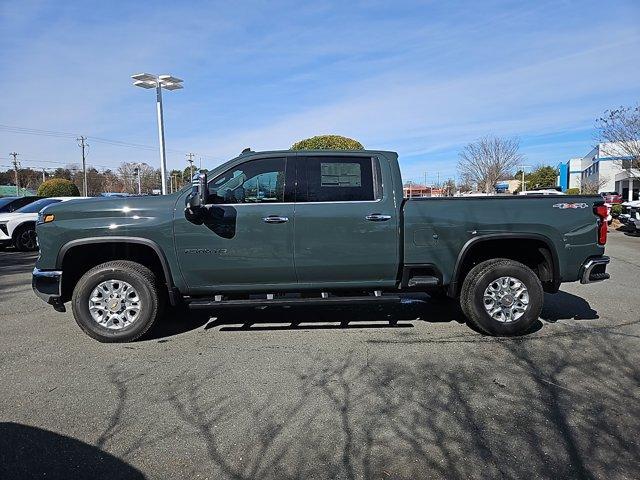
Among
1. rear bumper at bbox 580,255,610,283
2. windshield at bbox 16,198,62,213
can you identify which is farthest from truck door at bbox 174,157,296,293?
windshield at bbox 16,198,62,213

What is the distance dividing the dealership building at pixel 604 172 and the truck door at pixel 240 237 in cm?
2421

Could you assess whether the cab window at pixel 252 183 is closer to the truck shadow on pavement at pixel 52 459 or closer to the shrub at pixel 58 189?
the truck shadow on pavement at pixel 52 459

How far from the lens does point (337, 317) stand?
18.6ft

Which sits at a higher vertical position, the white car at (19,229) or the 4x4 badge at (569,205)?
the 4x4 badge at (569,205)

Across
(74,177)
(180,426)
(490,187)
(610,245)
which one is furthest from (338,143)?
(74,177)

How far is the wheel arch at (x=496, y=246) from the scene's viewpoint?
487cm

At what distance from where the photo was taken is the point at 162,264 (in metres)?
4.79

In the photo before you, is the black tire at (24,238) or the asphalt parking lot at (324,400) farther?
the black tire at (24,238)

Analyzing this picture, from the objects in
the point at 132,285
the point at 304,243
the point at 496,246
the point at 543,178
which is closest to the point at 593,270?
the point at 496,246

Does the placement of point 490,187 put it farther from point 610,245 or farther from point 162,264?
point 162,264

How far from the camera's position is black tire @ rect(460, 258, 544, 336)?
4.90 metres

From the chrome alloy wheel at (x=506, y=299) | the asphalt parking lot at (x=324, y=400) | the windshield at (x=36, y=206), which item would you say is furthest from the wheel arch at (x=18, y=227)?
the chrome alloy wheel at (x=506, y=299)

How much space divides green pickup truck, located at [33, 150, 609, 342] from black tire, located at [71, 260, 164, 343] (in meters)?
0.01

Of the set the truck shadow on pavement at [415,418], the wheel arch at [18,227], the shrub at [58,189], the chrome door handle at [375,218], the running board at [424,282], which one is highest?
the shrub at [58,189]
